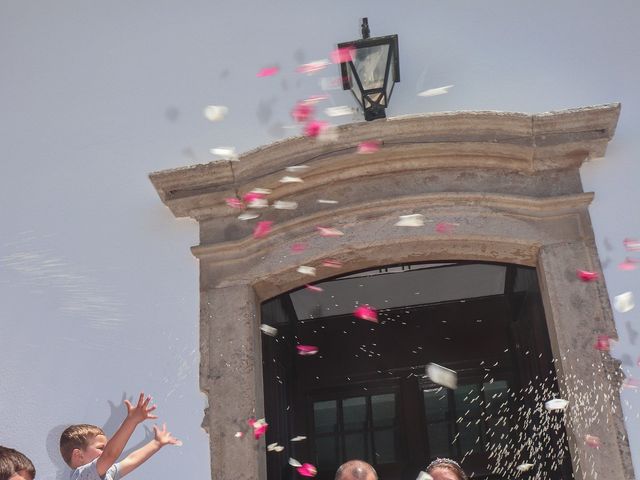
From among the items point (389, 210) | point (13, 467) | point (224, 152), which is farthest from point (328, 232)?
point (13, 467)

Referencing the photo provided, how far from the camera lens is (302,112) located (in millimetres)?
4062

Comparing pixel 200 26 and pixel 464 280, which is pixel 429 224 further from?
pixel 464 280

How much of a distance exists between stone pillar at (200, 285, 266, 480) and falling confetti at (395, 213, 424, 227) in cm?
73

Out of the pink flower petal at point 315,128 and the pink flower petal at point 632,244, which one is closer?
the pink flower petal at point 632,244

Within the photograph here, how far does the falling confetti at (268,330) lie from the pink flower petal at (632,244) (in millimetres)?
1622

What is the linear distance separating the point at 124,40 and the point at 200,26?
419 mm

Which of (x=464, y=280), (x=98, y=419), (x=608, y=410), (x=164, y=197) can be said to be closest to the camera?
(x=608, y=410)

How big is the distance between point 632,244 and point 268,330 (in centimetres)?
166

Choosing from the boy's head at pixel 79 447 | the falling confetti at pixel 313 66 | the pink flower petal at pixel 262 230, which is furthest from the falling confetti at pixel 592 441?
the falling confetti at pixel 313 66

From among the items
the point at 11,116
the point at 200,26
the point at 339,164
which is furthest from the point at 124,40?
the point at 339,164

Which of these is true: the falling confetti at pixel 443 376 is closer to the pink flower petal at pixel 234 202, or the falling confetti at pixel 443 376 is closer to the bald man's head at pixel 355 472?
the pink flower petal at pixel 234 202

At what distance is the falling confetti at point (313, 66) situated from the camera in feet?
13.7

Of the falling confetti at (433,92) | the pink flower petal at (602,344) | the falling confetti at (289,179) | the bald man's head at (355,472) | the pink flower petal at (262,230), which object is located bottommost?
the bald man's head at (355,472)

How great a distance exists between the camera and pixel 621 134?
12.4ft
